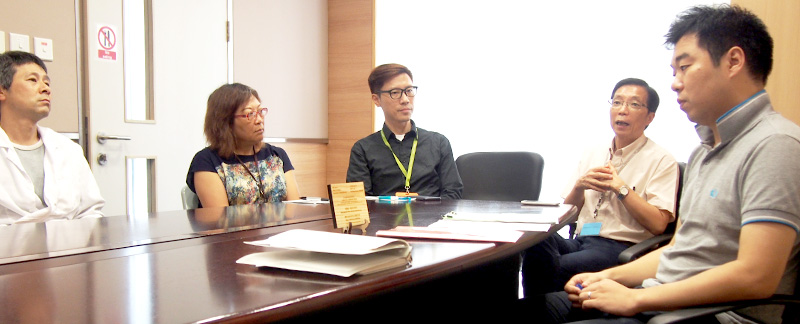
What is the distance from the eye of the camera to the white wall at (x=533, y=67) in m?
3.83

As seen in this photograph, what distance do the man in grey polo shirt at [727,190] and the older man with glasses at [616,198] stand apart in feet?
2.59

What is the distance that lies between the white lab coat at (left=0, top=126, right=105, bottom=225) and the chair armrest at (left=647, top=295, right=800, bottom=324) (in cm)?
219

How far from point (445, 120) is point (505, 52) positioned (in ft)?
2.42

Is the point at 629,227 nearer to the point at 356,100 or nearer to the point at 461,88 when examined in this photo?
the point at 461,88

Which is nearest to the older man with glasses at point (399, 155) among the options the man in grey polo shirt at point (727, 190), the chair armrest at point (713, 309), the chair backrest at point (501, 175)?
the chair backrest at point (501, 175)

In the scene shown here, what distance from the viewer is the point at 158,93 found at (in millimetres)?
3754

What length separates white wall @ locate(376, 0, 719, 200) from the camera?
12.6 feet

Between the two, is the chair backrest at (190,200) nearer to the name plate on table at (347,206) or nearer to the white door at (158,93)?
the white door at (158,93)

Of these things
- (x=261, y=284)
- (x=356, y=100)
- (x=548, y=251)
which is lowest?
(x=548, y=251)

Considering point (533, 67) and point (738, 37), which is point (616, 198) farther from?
point (533, 67)

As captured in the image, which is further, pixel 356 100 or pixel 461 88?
pixel 356 100

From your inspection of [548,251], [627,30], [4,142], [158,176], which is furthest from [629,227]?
[158,176]

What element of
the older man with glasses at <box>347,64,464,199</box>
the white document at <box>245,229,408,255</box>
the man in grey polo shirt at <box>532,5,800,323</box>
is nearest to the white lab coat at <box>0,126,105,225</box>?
the older man with glasses at <box>347,64,464,199</box>

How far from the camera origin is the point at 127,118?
11.7ft
